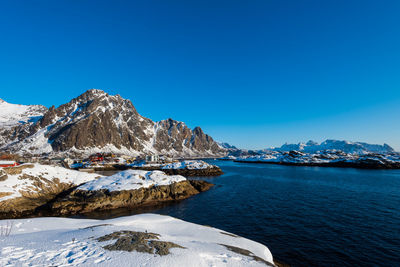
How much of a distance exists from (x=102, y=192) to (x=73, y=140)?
659 ft

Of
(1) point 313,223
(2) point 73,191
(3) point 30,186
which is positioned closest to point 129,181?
(2) point 73,191

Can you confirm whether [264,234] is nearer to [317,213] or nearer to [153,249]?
[317,213]

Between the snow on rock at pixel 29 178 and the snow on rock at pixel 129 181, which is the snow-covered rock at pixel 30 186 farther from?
the snow on rock at pixel 129 181

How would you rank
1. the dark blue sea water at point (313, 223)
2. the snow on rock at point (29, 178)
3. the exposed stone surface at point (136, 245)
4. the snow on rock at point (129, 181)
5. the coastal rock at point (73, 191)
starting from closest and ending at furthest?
the exposed stone surface at point (136, 245), the dark blue sea water at point (313, 223), the coastal rock at point (73, 191), the snow on rock at point (29, 178), the snow on rock at point (129, 181)

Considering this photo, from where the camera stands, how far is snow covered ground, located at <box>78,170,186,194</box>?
35100mm

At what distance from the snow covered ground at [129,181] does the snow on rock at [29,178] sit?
303 inches

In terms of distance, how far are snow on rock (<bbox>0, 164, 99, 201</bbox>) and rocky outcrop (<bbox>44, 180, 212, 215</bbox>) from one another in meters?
6.32

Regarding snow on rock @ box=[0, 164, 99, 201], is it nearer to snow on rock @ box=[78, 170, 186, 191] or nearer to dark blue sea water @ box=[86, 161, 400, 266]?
snow on rock @ box=[78, 170, 186, 191]

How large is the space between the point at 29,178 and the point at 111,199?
56.6 feet

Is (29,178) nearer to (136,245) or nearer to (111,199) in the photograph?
(111,199)

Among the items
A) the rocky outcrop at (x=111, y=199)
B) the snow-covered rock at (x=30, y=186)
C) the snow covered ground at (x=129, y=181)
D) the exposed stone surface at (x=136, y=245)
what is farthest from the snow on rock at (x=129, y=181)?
the exposed stone surface at (x=136, y=245)

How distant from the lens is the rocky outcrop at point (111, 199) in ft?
96.8

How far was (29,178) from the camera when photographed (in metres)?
34.3

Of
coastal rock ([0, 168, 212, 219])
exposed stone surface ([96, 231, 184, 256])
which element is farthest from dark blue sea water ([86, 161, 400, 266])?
exposed stone surface ([96, 231, 184, 256])
